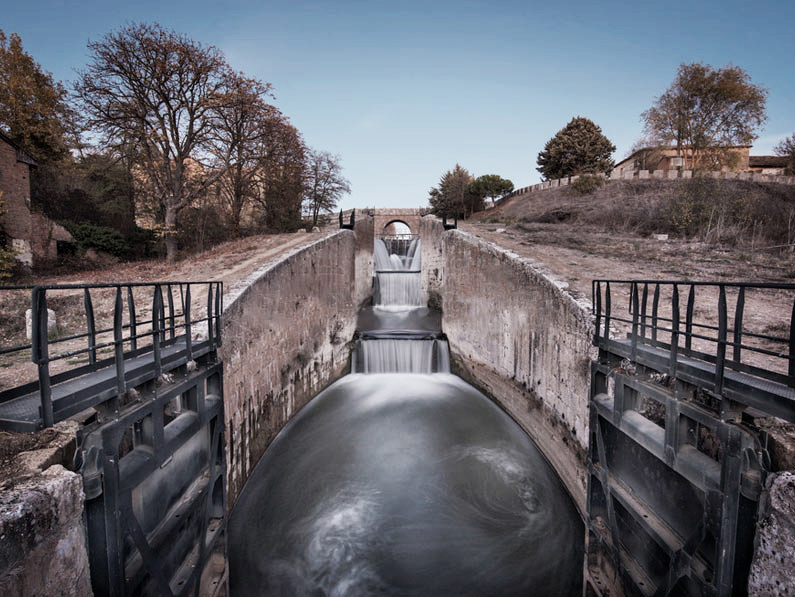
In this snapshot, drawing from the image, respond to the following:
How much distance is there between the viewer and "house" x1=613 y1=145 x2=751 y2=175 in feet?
97.5

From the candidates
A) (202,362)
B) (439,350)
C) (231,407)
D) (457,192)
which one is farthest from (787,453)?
(457,192)

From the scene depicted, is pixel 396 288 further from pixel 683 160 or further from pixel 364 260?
pixel 683 160

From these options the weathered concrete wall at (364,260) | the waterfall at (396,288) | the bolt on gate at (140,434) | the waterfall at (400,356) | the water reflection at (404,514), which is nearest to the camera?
the bolt on gate at (140,434)

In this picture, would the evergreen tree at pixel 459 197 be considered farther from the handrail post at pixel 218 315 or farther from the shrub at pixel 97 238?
the handrail post at pixel 218 315

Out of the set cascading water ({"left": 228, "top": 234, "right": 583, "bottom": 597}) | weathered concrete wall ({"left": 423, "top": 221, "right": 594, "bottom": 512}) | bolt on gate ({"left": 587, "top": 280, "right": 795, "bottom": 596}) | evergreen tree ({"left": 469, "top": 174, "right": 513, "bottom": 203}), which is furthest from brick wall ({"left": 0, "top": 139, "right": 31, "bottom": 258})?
evergreen tree ({"left": 469, "top": 174, "right": 513, "bottom": 203})

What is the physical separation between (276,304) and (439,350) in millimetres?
6590

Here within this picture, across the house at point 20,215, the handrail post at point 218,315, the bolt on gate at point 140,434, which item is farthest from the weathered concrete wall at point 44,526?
the house at point 20,215

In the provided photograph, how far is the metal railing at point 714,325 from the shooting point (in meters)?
3.17

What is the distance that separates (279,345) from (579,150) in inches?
1552

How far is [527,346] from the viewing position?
8789mm

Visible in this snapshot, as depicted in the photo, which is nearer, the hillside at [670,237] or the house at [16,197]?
the hillside at [670,237]

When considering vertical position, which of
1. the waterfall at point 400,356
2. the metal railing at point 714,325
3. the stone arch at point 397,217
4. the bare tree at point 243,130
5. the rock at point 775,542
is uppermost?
the bare tree at point 243,130

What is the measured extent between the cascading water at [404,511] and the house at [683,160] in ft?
106

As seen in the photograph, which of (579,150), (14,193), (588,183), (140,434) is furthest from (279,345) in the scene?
(579,150)
